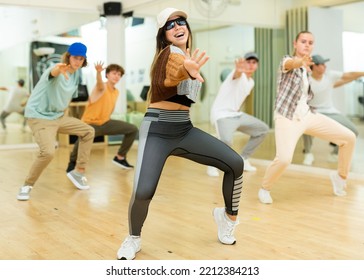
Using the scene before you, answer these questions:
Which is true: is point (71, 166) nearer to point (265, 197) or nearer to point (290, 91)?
point (265, 197)

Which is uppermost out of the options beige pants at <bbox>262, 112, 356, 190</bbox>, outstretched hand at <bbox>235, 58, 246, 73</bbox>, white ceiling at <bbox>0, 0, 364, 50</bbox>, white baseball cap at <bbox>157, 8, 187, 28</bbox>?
white ceiling at <bbox>0, 0, 364, 50</bbox>

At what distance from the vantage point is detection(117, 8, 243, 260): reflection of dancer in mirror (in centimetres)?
243

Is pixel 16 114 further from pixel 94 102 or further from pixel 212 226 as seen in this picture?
pixel 212 226

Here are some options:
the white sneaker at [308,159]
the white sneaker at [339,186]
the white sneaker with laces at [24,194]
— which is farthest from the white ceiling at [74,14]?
the white sneaker with laces at [24,194]

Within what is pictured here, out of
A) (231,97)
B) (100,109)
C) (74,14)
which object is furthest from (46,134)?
Result: (74,14)

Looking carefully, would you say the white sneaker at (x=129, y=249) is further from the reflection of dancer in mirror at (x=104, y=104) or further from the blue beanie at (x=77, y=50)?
the reflection of dancer in mirror at (x=104, y=104)

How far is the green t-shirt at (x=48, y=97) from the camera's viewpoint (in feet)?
13.4

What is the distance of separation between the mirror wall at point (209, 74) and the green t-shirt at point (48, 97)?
2.97 m

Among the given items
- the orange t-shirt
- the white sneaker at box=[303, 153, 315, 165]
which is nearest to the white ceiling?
the white sneaker at box=[303, 153, 315, 165]

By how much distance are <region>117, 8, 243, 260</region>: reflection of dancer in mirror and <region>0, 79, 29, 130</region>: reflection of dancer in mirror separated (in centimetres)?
687

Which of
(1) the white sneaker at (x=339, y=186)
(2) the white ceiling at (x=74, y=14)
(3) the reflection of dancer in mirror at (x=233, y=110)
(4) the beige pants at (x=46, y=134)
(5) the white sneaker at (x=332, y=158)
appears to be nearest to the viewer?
(4) the beige pants at (x=46, y=134)

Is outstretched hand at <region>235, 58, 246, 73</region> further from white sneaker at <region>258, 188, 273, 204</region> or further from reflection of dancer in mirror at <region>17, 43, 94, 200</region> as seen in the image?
reflection of dancer in mirror at <region>17, 43, 94, 200</region>

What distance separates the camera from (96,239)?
2930mm

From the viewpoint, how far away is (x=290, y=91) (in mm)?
3840
